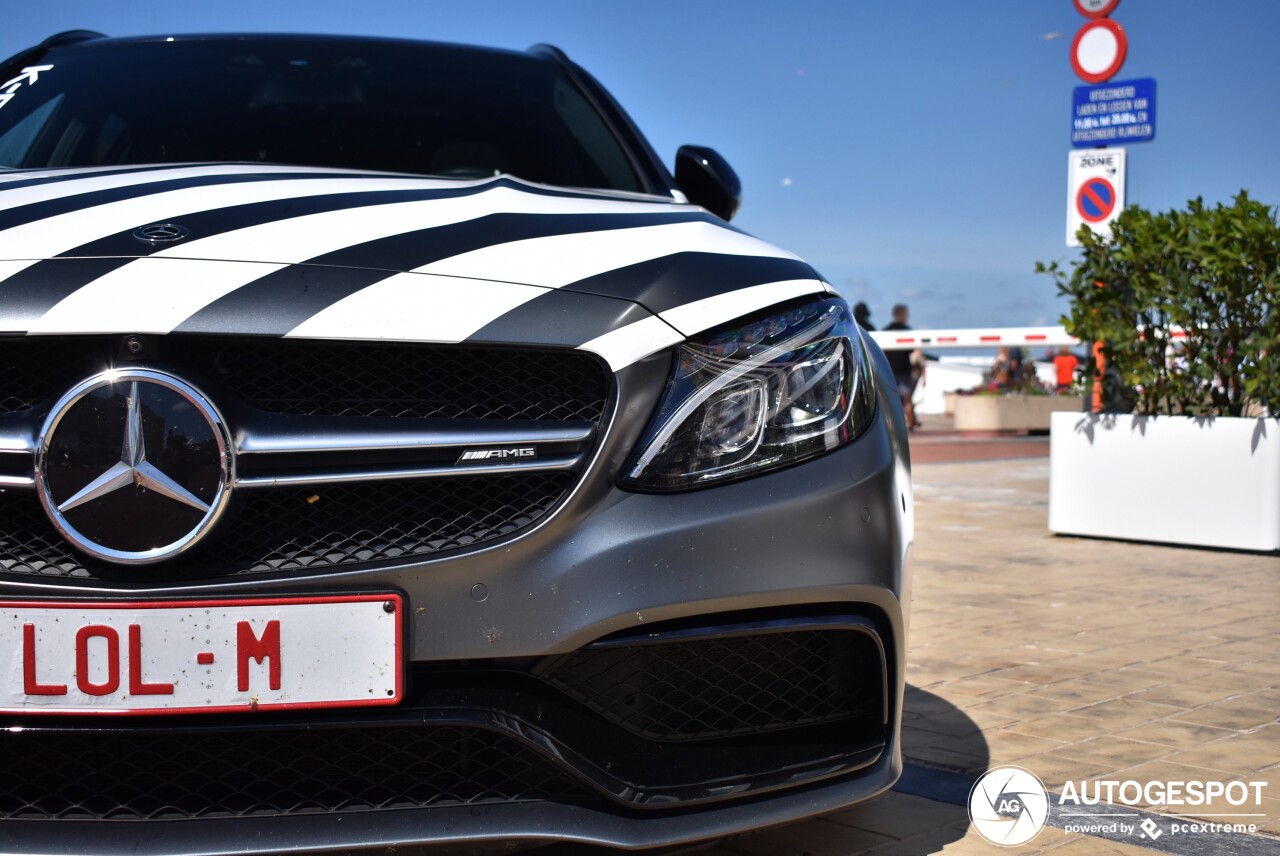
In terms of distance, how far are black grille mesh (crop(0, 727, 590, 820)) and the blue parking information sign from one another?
8.31 m

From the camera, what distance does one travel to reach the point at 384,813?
1.76 meters

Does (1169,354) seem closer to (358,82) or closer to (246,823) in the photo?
(358,82)

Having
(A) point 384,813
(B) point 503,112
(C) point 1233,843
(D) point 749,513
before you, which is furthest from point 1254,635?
(A) point 384,813

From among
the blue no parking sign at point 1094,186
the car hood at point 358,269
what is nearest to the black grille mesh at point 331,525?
the car hood at point 358,269

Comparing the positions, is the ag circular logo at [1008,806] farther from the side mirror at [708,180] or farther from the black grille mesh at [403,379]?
the side mirror at [708,180]

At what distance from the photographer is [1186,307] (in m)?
6.83

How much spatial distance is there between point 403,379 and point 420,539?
230mm

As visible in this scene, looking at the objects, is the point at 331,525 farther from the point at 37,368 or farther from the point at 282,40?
the point at 282,40

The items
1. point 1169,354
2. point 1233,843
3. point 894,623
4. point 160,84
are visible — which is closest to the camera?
point 894,623

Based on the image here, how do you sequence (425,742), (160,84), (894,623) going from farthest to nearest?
(160,84) → (894,623) → (425,742)

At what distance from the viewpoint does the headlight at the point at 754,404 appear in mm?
1873

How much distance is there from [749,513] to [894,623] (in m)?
0.31

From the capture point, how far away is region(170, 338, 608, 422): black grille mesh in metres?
1.82

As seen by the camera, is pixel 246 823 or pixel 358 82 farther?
pixel 358 82
